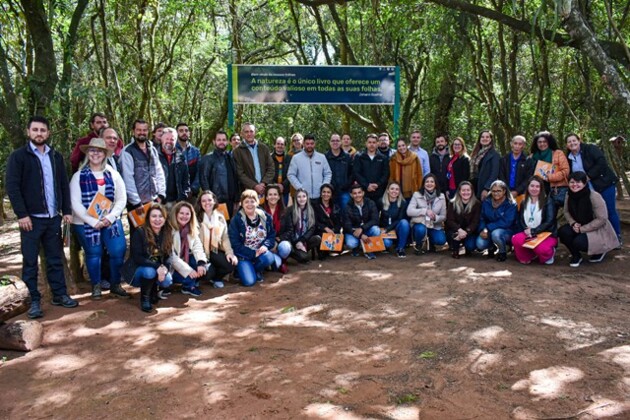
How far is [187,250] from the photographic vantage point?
5902 millimetres

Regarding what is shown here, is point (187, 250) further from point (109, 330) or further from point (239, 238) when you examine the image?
point (109, 330)

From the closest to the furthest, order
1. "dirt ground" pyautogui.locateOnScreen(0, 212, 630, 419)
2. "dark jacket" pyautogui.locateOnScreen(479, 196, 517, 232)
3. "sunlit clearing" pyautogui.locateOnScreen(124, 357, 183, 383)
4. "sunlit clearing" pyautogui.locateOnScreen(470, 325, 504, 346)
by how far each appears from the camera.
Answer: "dirt ground" pyautogui.locateOnScreen(0, 212, 630, 419), "sunlit clearing" pyautogui.locateOnScreen(124, 357, 183, 383), "sunlit clearing" pyautogui.locateOnScreen(470, 325, 504, 346), "dark jacket" pyautogui.locateOnScreen(479, 196, 517, 232)

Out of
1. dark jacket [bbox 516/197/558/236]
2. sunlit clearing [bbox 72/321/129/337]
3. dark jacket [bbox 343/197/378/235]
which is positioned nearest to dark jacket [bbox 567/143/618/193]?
dark jacket [bbox 516/197/558/236]

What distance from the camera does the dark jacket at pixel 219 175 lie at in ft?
23.9

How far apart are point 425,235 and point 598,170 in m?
2.49

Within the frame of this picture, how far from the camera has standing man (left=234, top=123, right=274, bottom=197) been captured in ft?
25.1

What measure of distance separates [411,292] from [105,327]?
3.13 meters

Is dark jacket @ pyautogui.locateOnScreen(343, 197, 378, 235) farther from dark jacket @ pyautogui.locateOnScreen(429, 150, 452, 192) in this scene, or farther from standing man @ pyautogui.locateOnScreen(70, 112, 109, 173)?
standing man @ pyautogui.locateOnScreen(70, 112, 109, 173)

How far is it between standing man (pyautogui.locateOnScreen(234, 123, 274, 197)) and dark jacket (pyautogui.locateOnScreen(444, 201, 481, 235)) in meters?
2.68

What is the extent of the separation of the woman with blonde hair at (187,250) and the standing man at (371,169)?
2957 mm

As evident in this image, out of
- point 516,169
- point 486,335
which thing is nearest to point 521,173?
point 516,169

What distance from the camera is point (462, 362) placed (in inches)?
157

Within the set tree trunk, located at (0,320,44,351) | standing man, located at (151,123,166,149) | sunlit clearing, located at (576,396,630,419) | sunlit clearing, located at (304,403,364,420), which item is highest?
standing man, located at (151,123,166,149)

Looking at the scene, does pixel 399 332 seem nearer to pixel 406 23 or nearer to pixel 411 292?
pixel 411 292
